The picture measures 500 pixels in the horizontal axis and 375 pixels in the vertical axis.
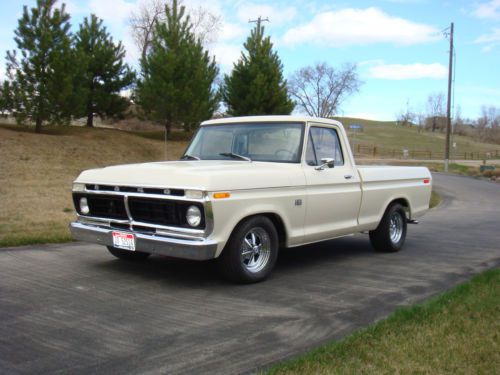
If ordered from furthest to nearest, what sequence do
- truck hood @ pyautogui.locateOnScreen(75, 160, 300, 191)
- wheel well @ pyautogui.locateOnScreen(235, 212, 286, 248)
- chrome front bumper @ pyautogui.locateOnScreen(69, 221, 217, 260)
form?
wheel well @ pyautogui.locateOnScreen(235, 212, 286, 248)
truck hood @ pyautogui.locateOnScreen(75, 160, 300, 191)
chrome front bumper @ pyautogui.locateOnScreen(69, 221, 217, 260)

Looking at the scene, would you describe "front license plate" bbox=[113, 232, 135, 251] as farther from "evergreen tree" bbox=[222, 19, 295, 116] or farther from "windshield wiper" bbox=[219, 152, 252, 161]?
"evergreen tree" bbox=[222, 19, 295, 116]

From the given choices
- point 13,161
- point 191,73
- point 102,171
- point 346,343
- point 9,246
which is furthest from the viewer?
point 191,73

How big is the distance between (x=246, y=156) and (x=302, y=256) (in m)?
1.95

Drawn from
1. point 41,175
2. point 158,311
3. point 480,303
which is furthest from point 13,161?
point 480,303

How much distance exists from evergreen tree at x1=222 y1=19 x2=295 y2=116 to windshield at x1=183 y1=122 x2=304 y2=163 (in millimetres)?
22067

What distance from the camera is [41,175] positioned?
1834cm

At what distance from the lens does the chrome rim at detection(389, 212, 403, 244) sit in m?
8.30

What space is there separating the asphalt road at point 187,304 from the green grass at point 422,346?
27 centimetres

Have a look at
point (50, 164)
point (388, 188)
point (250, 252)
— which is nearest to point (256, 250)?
point (250, 252)

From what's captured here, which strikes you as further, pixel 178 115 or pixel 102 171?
pixel 178 115

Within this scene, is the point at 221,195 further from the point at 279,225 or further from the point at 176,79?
the point at 176,79

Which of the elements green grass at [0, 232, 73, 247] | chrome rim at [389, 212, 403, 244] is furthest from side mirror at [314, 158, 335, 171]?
green grass at [0, 232, 73, 247]

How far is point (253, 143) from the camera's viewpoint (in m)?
6.69

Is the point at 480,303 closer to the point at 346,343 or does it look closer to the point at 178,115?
the point at 346,343
